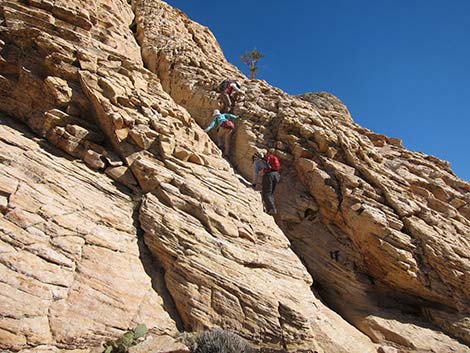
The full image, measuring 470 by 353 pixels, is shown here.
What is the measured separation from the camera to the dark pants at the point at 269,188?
50.9ft

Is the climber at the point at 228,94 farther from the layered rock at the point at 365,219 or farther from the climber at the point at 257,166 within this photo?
the climber at the point at 257,166

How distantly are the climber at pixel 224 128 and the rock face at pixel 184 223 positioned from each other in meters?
0.68

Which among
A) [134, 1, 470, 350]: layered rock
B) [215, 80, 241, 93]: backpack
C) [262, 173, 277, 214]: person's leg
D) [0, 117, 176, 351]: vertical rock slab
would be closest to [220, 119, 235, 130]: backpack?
[134, 1, 470, 350]: layered rock

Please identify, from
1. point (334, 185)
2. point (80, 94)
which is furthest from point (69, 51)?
point (334, 185)

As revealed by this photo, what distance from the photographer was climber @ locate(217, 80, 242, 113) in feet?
69.3

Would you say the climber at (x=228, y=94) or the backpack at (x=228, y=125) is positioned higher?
the climber at (x=228, y=94)

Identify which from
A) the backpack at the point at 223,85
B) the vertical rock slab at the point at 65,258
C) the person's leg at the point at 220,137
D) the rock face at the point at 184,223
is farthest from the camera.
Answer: the backpack at the point at 223,85

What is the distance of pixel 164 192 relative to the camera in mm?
11859

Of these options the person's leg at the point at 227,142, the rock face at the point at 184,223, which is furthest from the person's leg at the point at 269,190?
the person's leg at the point at 227,142

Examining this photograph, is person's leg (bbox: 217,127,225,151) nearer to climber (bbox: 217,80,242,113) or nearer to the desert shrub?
climber (bbox: 217,80,242,113)

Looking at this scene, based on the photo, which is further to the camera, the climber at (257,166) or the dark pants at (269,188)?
the climber at (257,166)

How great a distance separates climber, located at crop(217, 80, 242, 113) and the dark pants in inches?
291

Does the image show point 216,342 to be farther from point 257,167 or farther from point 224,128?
point 224,128

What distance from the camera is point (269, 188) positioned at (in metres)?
15.8
